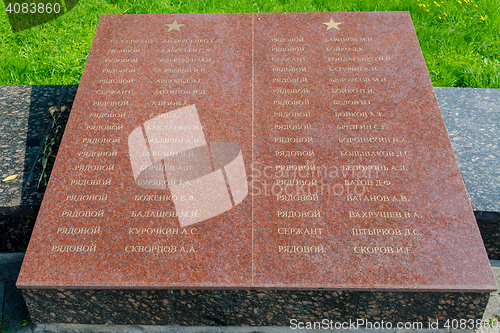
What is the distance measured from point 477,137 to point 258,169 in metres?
2.26

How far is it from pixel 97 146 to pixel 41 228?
769mm

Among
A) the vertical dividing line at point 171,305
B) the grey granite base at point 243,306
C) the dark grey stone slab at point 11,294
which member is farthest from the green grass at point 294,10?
the vertical dividing line at point 171,305

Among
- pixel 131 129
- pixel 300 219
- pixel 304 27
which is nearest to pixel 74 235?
pixel 131 129

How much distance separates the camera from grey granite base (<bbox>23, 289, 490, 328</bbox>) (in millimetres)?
2734

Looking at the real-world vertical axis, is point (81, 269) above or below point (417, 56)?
below

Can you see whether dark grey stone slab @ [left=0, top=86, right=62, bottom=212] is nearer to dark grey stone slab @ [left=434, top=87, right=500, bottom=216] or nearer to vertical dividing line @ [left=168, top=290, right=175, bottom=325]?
vertical dividing line @ [left=168, top=290, right=175, bottom=325]

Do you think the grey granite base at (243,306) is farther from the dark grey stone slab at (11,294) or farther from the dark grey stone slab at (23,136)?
the dark grey stone slab at (23,136)

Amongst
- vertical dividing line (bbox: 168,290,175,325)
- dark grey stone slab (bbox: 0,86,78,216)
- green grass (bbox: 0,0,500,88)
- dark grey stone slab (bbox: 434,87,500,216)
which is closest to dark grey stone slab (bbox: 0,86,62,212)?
dark grey stone slab (bbox: 0,86,78,216)

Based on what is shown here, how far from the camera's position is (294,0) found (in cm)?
632

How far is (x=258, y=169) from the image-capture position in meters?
3.10

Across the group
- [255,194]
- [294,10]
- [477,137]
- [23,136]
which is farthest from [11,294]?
[294,10]

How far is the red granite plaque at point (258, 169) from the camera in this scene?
270 cm

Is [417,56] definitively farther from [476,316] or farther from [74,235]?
[74,235]

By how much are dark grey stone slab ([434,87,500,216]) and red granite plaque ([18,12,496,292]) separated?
0.52m
